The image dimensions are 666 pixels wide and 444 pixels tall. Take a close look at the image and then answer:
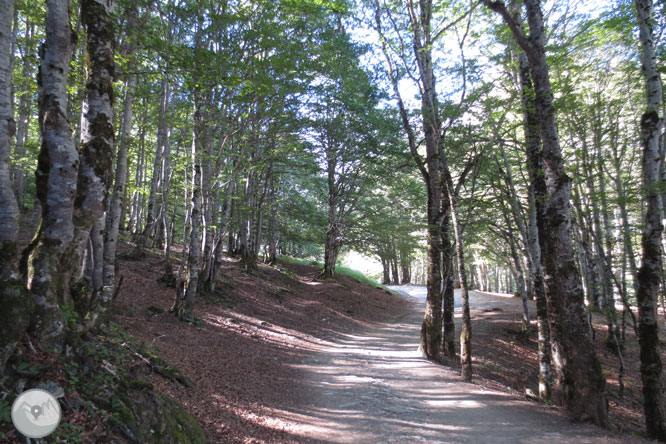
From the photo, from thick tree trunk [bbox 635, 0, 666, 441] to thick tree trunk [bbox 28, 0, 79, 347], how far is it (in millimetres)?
8828

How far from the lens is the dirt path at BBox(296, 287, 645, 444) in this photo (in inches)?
190

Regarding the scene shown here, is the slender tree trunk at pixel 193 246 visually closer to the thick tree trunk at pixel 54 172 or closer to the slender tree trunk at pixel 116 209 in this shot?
the slender tree trunk at pixel 116 209

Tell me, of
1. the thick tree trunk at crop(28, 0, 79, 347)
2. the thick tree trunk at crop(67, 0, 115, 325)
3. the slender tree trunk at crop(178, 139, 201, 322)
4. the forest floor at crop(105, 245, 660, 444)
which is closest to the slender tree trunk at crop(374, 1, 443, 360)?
the forest floor at crop(105, 245, 660, 444)

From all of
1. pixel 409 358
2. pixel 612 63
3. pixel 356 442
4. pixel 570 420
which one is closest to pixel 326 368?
Answer: pixel 409 358

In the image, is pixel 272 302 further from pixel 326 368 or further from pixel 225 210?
pixel 326 368

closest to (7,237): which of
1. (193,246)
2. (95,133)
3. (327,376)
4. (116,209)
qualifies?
(95,133)

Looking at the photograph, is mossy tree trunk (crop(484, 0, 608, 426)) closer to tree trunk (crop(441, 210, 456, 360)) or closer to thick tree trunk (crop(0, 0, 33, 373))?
tree trunk (crop(441, 210, 456, 360))

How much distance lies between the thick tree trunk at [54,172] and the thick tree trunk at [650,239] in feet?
29.0

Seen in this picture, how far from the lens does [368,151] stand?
51.8 ft

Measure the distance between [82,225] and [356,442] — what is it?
4472 mm

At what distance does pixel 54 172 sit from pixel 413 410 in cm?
614

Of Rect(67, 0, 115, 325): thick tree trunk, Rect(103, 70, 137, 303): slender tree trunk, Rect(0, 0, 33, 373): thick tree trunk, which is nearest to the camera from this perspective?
Rect(0, 0, 33, 373): thick tree trunk

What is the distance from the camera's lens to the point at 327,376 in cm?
738

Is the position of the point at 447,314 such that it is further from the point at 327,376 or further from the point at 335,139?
the point at 335,139
